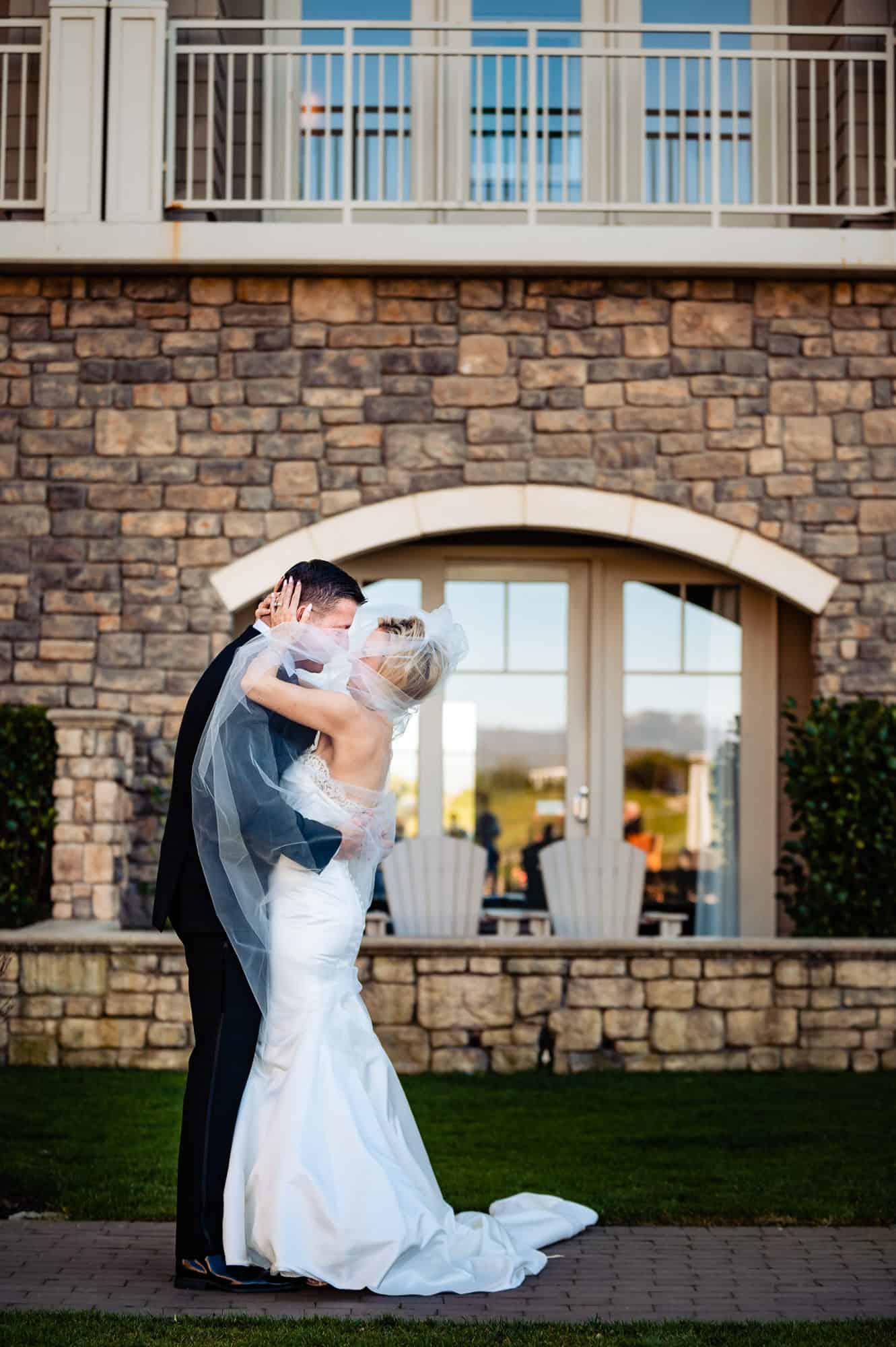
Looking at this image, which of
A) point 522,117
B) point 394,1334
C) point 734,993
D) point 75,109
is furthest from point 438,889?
point 522,117

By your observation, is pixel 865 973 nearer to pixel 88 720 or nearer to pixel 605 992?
pixel 605 992

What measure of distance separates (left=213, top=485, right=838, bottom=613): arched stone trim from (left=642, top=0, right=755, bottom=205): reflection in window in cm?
190

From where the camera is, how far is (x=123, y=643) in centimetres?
830

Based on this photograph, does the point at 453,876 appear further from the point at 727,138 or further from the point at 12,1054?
the point at 727,138

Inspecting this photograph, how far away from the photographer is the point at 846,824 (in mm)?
7645

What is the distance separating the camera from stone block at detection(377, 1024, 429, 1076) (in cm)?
699

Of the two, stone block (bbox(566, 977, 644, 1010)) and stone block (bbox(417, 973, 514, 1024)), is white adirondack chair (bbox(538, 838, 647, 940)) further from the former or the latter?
stone block (bbox(417, 973, 514, 1024))

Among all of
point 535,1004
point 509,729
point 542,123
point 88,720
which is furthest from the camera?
point 509,729

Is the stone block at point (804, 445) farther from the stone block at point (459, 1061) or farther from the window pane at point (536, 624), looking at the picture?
the stone block at point (459, 1061)

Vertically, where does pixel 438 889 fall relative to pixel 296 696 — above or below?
→ below

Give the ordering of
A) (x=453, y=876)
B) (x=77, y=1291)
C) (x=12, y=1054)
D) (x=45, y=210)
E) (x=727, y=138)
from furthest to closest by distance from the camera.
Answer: (x=727, y=138) < (x=45, y=210) < (x=453, y=876) < (x=12, y=1054) < (x=77, y=1291)

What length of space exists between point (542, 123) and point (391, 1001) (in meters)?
5.44

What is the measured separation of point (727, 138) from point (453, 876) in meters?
4.90

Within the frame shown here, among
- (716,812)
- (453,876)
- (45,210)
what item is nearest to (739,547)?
(716,812)
